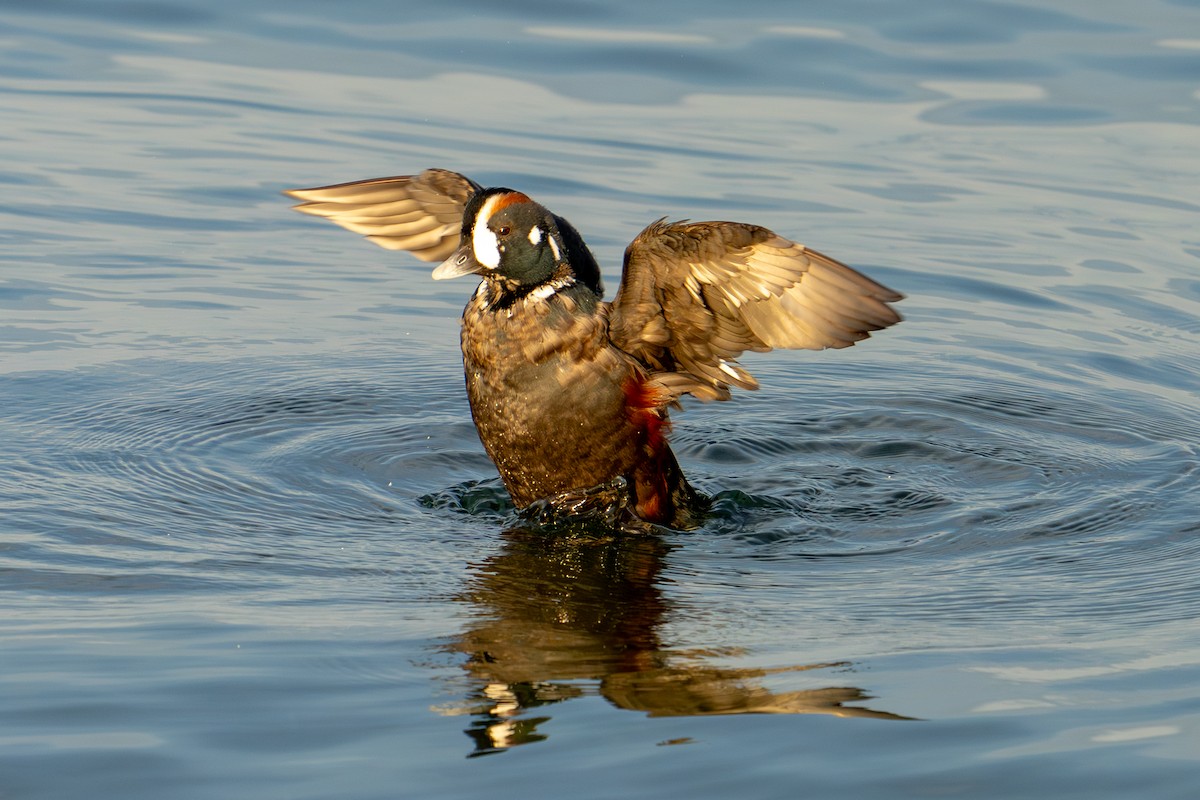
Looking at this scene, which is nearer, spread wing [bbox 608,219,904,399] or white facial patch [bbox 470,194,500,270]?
spread wing [bbox 608,219,904,399]

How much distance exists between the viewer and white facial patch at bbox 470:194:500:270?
22.2ft

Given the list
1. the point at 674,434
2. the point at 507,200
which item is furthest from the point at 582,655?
the point at 674,434

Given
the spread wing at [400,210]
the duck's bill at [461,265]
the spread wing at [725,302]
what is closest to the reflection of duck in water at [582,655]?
the spread wing at [725,302]

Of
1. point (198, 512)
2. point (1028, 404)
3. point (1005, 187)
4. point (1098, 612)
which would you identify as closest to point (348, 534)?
point (198, 512)

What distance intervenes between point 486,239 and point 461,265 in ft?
0.51

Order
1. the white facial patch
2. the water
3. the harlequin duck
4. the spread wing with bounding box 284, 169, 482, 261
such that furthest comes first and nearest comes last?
1. the spread wing with bounding box 284, 169, 482, 261
2. the white facial patch
3. the harlequin duck
4. the water

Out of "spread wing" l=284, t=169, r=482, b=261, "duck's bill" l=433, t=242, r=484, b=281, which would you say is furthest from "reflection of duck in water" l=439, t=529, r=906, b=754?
"spread wing" l=284, t=169, r=482, b=261

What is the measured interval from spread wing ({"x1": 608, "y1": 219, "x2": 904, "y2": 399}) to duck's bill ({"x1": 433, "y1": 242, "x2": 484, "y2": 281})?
60 centimetres

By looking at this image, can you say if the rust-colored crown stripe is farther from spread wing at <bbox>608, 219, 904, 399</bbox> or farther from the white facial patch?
spread wing at <bbox>608, 219, 904, 399</bbox>

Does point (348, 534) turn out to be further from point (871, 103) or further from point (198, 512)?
point (871, 103)

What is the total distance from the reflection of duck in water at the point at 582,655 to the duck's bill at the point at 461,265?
3.77ft

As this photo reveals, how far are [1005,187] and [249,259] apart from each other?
17.7 feet

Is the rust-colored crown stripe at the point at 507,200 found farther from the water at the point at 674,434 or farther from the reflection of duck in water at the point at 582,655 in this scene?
the reflection of duck in water at the point at 582,655

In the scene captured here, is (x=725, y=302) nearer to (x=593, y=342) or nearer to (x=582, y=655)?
(x=593, y=342)
